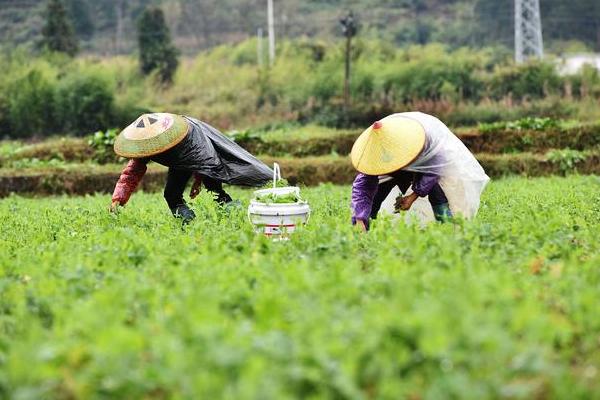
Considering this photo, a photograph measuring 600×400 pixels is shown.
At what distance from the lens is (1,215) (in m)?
9.27

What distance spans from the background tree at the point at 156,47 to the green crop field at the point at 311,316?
79.0 feet

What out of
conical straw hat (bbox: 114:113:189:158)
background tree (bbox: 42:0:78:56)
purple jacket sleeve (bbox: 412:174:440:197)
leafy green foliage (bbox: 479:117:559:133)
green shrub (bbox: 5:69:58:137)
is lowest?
green shrub (bbox: 5:69:58:137)

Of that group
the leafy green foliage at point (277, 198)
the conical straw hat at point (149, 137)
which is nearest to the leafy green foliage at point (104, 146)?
the conical straw hat at point (149, 137)

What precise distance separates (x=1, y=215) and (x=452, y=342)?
24.0ft

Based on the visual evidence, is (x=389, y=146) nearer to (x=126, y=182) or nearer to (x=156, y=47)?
(x=126, y=182)

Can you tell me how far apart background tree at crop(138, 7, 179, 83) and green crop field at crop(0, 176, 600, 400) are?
2407 cm

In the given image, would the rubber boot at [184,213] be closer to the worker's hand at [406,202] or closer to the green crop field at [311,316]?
the green crop field at [311,316]

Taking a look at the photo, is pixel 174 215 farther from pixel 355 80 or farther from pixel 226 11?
pixel 226 11

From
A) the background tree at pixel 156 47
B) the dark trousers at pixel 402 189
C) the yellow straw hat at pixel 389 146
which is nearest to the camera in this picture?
the yellow straw hat at pixel 389 146

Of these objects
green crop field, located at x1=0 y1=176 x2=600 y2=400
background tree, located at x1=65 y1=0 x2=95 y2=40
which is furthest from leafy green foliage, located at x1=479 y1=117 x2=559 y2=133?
background tree, located at x1=65 y1=0 x2=95 y2=40

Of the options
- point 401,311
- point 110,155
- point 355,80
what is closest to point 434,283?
point 401,311

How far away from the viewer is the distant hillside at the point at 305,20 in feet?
138

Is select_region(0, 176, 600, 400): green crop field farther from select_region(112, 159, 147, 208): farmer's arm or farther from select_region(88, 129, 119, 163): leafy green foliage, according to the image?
select_region(88, 129, 119, 163): leafy green foliage

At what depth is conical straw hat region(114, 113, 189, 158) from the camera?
7234 millimetres
